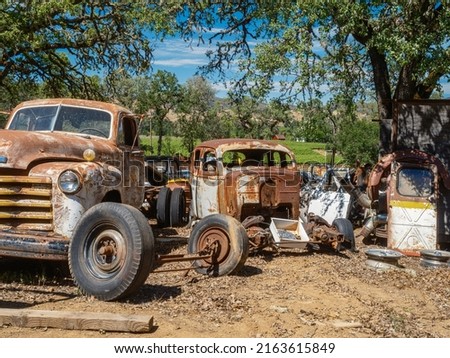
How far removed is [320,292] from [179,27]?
919 cm

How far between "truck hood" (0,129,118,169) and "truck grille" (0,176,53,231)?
8.2 inches

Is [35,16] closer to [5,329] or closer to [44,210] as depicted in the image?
[44,210]

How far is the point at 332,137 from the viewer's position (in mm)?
50906

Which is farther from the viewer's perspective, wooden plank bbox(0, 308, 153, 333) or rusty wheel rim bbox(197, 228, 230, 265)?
rusty wheel rim bbox(197, 228, 230, 265)

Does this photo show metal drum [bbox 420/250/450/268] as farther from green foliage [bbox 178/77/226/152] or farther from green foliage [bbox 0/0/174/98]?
green foliage [bbox 178/77/226/152]

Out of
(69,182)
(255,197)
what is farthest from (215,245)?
(255,197)

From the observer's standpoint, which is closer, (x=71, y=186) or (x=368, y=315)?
(x=368, y=315)

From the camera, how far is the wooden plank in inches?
166

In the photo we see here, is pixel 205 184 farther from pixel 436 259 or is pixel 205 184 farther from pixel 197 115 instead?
pixel 197 115

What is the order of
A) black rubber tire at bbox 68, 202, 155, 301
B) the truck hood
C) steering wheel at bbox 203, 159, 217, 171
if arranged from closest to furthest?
black rubber tire at bbox 68, 202, 155, 301 < the truck hood < steering wheel at bbox 203, 159, 217, 171

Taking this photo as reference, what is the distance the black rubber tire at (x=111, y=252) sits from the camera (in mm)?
4898

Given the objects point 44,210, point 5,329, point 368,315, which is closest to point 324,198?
point 368,315

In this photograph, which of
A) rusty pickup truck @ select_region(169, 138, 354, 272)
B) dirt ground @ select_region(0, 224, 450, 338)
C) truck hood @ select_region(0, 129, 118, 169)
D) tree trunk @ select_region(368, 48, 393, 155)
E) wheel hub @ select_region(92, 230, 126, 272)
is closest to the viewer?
dirt ground @ select_region(0, 224, 450, 338)

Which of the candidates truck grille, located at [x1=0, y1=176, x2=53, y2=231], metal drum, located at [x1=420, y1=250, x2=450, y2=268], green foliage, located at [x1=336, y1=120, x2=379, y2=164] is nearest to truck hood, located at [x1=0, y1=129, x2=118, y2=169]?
truck grille, located at [x1=0, y1=176, x2=53, y2=231]
